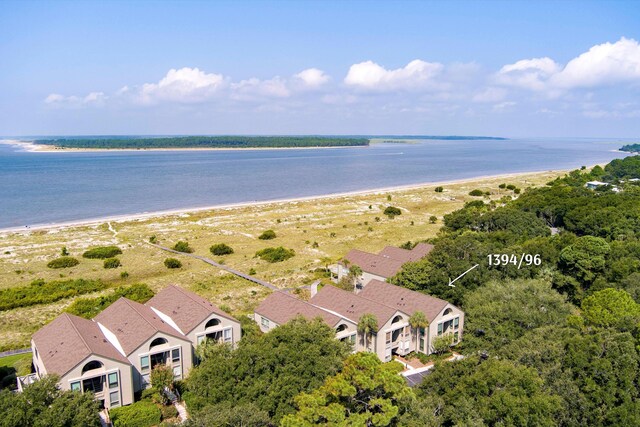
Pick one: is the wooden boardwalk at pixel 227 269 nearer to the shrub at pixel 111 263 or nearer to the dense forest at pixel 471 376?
the shrub at pixel 111 263

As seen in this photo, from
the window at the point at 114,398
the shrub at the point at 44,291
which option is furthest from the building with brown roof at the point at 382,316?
the shrub at the point at 44,291

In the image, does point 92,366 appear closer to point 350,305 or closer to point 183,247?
point 350,305

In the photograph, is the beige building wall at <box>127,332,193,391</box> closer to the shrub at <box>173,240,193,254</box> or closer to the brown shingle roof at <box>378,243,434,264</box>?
the brown shingle roof at <box>378,243,434,264</box>

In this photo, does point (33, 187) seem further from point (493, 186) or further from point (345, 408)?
point (345, 408)

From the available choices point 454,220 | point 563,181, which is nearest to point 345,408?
point 454,220

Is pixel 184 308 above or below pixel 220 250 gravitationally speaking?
above

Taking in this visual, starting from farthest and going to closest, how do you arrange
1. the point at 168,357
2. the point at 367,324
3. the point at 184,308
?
the point at 184,308, the point at 367,324, the point at 168,357

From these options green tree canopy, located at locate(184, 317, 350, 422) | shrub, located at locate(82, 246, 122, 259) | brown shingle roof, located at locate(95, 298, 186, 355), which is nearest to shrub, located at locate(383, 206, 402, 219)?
shrub, located at locate(82, 246, 122, 259)

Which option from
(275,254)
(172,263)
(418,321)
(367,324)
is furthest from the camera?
(275,254)

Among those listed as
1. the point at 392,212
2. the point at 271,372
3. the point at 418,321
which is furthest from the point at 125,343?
the point at 392,212
